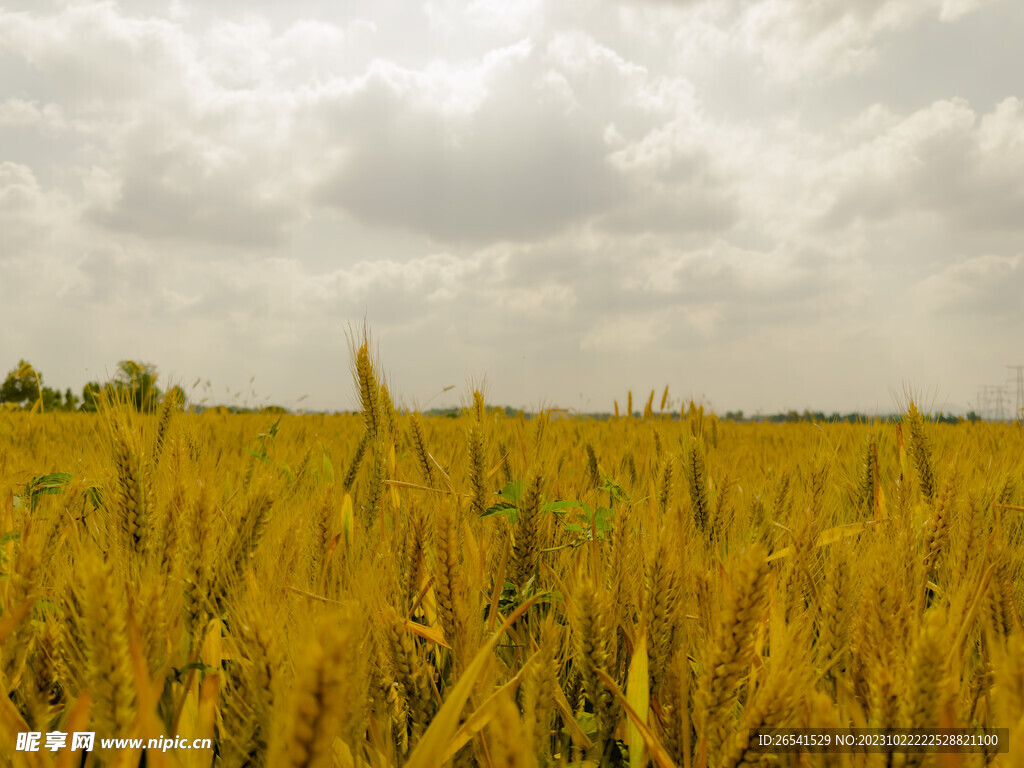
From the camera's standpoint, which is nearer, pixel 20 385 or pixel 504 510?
pixel 504 510

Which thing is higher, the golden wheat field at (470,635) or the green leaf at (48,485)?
the green leaf at (48,485)

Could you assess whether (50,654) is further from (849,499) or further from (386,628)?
(849,499)

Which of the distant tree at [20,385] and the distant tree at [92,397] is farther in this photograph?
the distant tree at [20,385]

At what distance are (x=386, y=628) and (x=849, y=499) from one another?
7.12 feet

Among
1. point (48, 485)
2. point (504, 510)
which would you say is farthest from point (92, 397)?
point (504, 510)

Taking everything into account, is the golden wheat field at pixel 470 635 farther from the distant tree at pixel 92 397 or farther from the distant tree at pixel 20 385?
the distant tree at pixel 20 385

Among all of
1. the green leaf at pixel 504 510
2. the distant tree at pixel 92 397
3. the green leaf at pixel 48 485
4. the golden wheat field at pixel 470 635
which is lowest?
the golden wheat field at pixel 470 635

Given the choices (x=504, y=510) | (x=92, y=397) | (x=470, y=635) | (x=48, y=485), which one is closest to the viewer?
(x=470, y=635)

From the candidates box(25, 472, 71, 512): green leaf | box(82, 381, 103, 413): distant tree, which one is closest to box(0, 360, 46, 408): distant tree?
box(82, 381, 103, 413): distant tree

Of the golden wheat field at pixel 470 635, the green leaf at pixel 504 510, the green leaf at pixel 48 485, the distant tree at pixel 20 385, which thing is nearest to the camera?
the golden wheat field at pixel 470 635

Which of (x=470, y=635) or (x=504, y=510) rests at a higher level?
(x=504, y=510)

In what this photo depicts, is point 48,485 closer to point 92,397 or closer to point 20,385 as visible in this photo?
point 92,397

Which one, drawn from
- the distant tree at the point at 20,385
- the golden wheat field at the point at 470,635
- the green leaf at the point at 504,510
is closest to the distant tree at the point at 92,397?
the golden wheat field at the point at 470,635

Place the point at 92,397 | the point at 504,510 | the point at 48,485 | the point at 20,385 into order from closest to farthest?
the point at 504,510 < the point at 48,485 < the point at 92,397 < the point at 20,385
